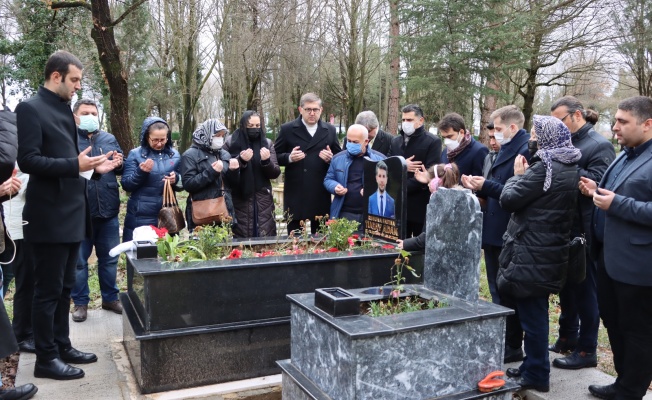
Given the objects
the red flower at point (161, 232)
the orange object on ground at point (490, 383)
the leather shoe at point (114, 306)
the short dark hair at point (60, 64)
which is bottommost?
the leather shoe at point (114, 306)

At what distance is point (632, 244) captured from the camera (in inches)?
128

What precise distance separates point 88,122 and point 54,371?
2.19 meters

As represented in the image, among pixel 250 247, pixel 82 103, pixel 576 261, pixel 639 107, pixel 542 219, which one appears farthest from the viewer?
pixel 82 103

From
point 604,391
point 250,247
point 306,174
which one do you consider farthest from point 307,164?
point 604,391

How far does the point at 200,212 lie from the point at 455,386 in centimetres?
300

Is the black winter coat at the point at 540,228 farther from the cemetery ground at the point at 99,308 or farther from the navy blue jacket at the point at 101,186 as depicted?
the navy blue jacket at the point at 101,186

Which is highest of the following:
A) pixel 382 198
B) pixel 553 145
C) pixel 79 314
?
pixel 553 145

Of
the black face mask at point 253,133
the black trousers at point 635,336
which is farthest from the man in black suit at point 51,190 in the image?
the black trousers at point 635,336

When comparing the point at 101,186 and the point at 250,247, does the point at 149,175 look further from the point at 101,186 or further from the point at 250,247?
the point at 250,247

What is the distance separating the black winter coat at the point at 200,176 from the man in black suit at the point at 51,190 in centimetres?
122

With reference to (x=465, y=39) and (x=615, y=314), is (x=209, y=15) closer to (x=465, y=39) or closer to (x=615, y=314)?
(x=465, y=39)

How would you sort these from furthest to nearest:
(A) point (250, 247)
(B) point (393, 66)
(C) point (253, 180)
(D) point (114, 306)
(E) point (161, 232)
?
(B) point (393, 66)
(C) point (253, 180)
(D) point (114, 306)
(A) point (250, 247)
(E) point (161, 232)

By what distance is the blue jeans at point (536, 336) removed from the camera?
142 inches

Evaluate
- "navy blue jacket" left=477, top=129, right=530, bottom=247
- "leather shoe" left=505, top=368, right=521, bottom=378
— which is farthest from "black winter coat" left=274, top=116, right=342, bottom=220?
"leather shoe" left=505, top=368, right=521, bottom=378
